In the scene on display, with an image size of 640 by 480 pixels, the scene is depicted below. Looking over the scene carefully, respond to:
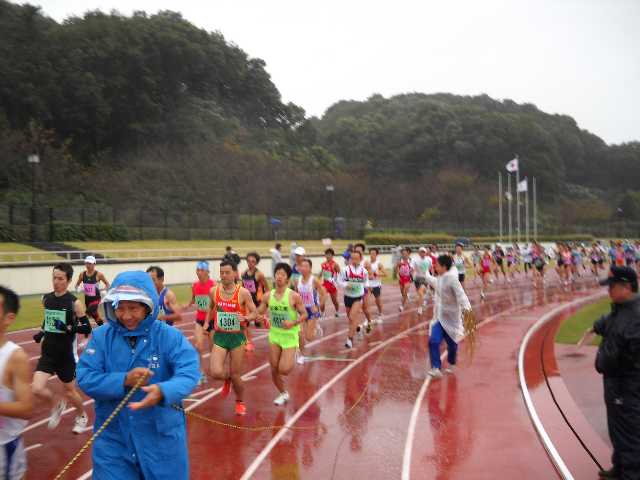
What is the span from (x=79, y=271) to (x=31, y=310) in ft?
18.6

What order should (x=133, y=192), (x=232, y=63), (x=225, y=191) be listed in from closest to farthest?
(x=133, y=192)
(x=225, y=191)
(x=232, y=63)

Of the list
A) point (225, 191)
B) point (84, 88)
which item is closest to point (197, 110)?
point (84, 88)

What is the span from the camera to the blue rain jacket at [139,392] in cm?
354

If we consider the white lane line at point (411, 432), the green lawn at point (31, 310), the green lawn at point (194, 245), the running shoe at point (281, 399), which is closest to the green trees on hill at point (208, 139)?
the green lawn at point (194, 245)

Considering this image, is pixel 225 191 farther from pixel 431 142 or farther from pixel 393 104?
pixel 393 104

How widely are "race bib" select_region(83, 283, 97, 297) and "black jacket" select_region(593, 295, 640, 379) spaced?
9548mm

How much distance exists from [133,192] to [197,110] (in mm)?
22895

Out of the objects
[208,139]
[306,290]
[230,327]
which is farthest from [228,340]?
[208,139]

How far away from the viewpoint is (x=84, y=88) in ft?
192

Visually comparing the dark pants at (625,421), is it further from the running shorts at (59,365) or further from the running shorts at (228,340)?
the running shorts at (59,365)

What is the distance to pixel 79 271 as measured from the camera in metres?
24.8

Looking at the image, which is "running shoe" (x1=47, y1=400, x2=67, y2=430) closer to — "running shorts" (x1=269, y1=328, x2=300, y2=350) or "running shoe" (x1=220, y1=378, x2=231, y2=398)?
"running shoe" (x1=220, y1=378, x2=231, y2=398)

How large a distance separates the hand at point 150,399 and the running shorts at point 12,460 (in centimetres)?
116

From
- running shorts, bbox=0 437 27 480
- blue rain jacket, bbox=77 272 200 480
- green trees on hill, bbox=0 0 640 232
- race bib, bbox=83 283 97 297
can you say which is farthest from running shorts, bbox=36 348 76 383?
green trees on hill, bbox=0 0 640 232
